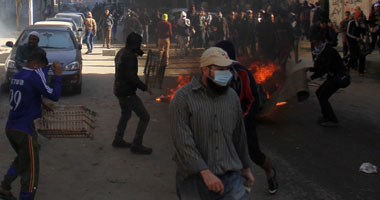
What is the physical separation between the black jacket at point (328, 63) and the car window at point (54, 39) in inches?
271

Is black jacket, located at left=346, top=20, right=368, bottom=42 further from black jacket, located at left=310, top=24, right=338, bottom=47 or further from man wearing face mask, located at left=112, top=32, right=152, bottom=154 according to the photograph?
man wearing face mask, located at left=112, top=32, right=152, bottom=154

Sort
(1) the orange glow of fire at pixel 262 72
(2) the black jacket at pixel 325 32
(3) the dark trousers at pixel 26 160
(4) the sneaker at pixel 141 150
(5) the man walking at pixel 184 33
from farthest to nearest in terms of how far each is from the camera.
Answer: (5) the man walking at pixel 184 33, (2) the black jacket at pixel 325 32, (1) the orange glow of fire at pixel 262 72, (4) the sneaker at pixel 141 150, (3) the dark trousers at pixel 26 160

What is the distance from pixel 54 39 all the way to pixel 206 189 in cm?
1097

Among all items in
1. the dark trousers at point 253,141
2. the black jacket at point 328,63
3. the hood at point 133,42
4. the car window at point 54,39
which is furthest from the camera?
the car window at point 54,39

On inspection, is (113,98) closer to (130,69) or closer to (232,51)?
(130,69)

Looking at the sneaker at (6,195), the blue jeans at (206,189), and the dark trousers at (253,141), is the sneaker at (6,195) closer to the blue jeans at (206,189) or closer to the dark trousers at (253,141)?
the dark trousers at (253,141)

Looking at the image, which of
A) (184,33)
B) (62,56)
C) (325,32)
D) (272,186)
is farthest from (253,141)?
(184,33)

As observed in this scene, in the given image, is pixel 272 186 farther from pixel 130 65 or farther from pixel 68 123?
pixel 130 65

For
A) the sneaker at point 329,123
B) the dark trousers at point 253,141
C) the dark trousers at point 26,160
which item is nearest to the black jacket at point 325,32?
the sneaker at point 329,123

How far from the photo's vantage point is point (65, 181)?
6285mm

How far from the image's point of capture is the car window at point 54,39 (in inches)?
519

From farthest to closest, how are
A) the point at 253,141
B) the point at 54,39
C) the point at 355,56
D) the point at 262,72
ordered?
the point at 355,56 → the point at 54,39 → the point at 262,72 → the point at 253,141

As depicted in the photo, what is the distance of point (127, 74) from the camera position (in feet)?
23.7

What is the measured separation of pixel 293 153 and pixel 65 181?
3237mm
